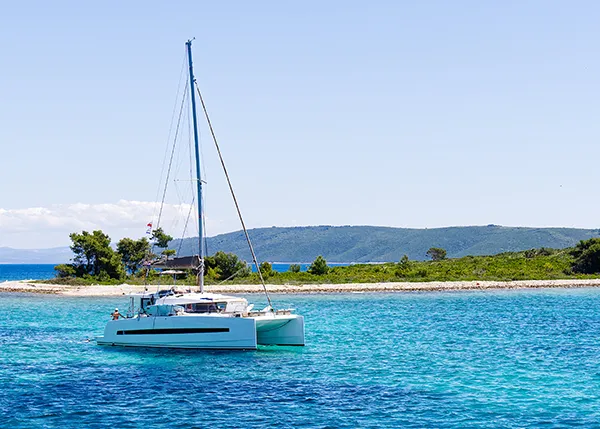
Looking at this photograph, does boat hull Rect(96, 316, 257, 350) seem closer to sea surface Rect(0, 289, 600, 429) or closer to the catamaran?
the catamaran

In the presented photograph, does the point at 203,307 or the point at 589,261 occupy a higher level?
the point at 589,261

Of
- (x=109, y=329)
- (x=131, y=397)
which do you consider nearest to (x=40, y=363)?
(x=109, y=329)

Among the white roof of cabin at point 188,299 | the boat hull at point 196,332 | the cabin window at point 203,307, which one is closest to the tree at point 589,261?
the white roof of cabin at point 188,299

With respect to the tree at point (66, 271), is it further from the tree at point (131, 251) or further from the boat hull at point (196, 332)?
the boat hull at point (196, 332)

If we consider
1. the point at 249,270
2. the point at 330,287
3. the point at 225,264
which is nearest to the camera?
the point at 330,287

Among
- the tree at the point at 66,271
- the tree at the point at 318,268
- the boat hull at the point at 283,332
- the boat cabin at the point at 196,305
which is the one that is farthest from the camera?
the tree at the point at 318,268

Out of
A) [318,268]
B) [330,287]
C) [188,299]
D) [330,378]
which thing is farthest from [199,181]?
[318,268]

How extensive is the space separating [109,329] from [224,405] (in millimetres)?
14112

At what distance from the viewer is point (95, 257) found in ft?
273

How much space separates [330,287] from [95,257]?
2711cm

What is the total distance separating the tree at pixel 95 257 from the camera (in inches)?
3223

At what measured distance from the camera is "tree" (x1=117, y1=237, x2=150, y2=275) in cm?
8562

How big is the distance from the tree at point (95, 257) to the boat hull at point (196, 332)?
50937mm

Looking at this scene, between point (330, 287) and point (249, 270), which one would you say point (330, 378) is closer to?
point (330, 287)
